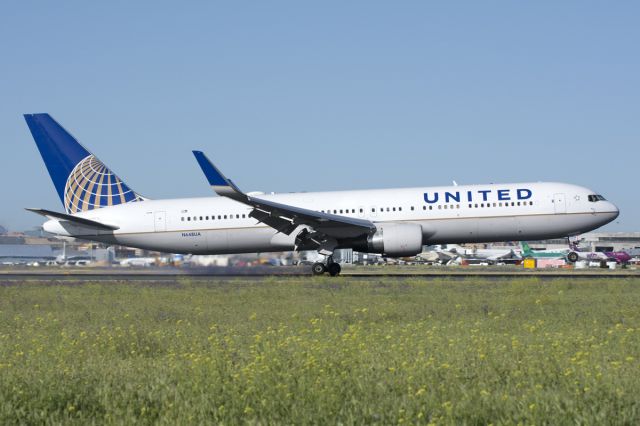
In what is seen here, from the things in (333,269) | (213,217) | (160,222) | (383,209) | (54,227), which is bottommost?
(333,269)

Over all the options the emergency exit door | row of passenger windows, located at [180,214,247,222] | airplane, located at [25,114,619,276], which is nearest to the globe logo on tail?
airplane, located at [25,114,619,276]

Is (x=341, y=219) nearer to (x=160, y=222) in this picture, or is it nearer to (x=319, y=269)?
(x=319, y=269)

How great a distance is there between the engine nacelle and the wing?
2.66 feet

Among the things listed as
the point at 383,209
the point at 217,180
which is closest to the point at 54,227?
the point at 217,180

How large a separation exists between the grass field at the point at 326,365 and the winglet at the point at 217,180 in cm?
1406

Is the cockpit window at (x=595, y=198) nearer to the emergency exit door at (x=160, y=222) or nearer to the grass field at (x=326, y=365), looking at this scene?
the grass field at (x=326, y=365)

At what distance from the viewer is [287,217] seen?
3703 cm

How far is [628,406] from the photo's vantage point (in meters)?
7.85

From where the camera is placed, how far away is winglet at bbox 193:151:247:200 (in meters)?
34.8

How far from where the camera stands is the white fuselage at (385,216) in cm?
3828

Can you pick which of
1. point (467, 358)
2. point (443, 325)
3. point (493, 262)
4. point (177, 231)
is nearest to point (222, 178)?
point (177, 231)

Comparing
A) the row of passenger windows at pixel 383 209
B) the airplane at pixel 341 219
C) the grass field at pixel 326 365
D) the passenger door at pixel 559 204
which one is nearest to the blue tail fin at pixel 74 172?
the airplane at pixel 341 219

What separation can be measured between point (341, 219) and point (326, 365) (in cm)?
2655

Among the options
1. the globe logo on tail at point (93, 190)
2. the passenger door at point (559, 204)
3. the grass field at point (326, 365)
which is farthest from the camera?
the globe logo on tail at point (93, 190)
